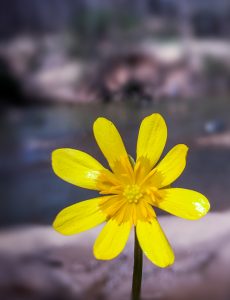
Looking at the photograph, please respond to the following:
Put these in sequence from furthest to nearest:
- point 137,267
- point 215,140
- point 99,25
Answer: point 99,25, point 215,140, point 137,267

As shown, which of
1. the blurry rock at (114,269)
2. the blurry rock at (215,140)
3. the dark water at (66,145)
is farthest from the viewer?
the blurry rock at (215,140)

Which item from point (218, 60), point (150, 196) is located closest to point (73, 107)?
point (218, 60)

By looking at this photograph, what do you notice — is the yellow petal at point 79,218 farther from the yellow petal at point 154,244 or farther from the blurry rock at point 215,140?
the blurry rock at point 215,140

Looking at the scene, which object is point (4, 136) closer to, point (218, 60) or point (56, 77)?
point (56, 77)

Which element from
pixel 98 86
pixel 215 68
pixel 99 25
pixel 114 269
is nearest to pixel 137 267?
pixel 114 269

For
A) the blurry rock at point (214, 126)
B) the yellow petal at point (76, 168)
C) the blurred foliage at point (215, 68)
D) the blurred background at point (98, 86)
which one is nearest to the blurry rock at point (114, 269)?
the blurred background at point (98, 86)

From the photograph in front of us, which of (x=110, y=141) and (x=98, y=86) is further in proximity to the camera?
(x=98, y=86)

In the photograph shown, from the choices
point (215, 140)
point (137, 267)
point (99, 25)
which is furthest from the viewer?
point (99, 25)

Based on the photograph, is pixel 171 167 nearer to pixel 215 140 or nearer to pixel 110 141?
pixel 110 141
